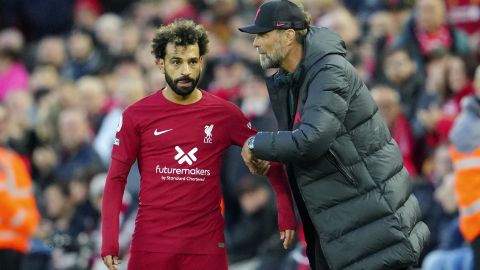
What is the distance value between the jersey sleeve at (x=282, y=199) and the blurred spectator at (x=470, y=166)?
2143 mm

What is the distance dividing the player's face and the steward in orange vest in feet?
8.59

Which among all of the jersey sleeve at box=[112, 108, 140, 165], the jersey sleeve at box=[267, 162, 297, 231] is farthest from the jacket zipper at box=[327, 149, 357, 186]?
the jersey sleeve at box=[112, 108, 140, 165]

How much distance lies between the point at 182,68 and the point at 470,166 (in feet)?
9.23

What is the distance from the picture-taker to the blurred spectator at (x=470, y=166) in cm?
966

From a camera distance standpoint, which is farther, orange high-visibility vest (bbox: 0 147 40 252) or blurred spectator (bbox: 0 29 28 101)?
blurred spectator (bbox: 0 29 28 101)

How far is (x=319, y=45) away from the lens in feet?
24.7

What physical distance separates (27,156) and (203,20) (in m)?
2.58

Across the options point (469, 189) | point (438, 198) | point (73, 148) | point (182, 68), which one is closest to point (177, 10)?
point (73, 148)

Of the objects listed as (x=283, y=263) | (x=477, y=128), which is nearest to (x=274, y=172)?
(x=477, y=128)

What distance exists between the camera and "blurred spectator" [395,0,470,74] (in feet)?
40.4

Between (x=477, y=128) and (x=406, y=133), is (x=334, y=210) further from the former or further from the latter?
(x=406, y=133)

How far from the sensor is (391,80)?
39.8ft

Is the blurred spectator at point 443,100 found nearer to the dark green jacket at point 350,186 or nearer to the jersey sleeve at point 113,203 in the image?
the dark green jacket at point 350,186

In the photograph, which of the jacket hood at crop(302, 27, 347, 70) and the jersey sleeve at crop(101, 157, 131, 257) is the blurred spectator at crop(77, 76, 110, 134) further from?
the jacket hood at crop(302, 27, 347, 70)
